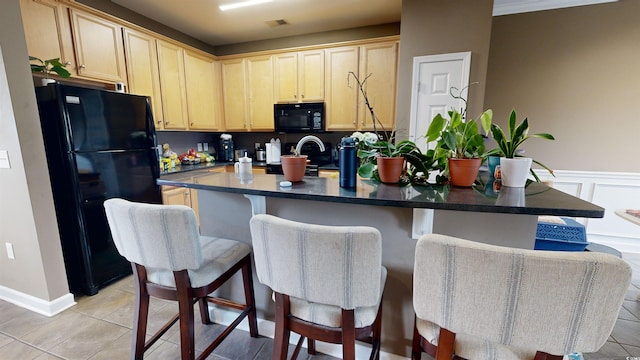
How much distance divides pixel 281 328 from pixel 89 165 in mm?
2100

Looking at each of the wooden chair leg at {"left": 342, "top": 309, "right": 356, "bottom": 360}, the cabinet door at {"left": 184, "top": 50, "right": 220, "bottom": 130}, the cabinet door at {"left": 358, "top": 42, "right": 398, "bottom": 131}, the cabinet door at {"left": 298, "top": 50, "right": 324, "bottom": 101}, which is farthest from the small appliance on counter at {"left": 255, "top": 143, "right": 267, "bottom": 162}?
the wooden chair leg at {"left": 342, "top": 309, "right": 356, "bottom": 360}

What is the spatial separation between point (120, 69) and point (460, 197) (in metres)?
3.30

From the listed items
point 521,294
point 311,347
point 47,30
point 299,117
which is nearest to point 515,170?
point 521,294

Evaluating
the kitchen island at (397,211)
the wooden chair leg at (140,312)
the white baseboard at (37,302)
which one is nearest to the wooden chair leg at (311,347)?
the kitchen island at (397,211)

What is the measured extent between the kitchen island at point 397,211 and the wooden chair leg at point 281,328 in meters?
0.42

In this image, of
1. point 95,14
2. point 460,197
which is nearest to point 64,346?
point 460,197

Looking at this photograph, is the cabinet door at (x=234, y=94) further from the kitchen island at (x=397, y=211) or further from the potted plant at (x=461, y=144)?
the potted plant at (x=461, y=144)

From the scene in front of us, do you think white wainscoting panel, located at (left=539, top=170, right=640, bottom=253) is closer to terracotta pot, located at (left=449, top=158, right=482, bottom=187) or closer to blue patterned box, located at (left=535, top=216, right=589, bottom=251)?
blue patterned box, located at (left=535, top=216, right=589, bottom=251)

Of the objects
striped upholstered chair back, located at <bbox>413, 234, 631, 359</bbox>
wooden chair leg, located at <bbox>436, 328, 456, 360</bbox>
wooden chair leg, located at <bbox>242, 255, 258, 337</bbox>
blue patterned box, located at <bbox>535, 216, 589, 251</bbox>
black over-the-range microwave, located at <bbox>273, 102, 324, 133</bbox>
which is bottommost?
wooden chair leg, located at <bbox>242, 255, 258, 337</bbox>

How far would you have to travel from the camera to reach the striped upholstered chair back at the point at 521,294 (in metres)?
0.63

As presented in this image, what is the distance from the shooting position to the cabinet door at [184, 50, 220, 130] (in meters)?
3.53

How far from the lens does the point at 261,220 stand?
0.93 meters

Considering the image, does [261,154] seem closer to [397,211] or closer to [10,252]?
[10,252]

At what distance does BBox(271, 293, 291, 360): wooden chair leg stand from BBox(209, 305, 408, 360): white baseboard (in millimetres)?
623
